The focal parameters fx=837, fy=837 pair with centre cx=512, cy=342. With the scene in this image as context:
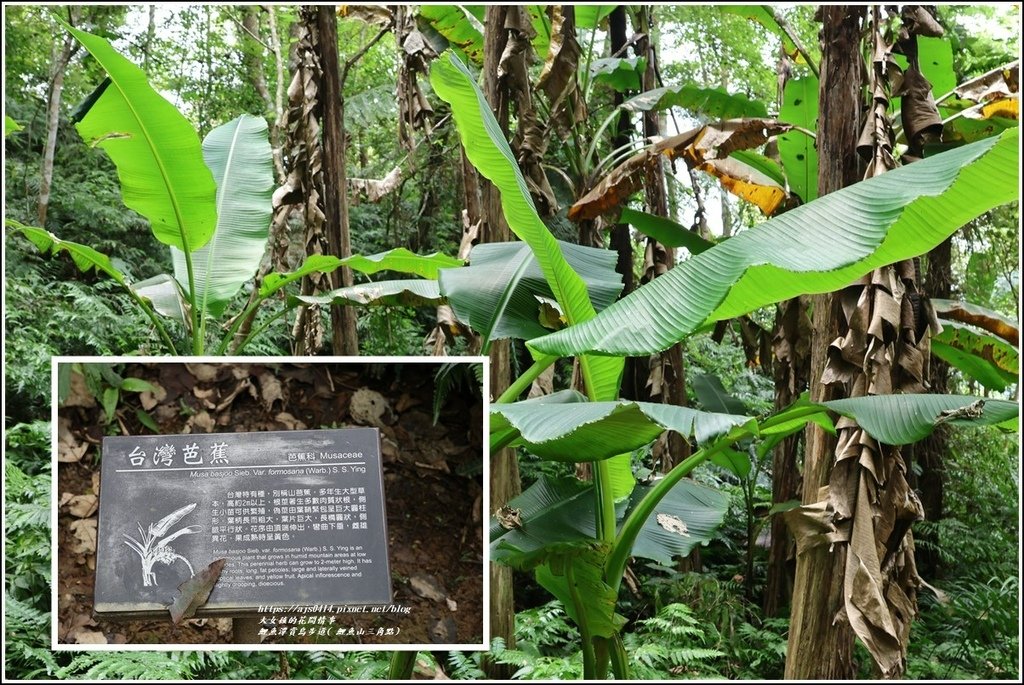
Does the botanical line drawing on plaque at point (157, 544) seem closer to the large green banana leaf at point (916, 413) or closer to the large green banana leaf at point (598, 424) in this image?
the large green banana leaf at point (598, 424)

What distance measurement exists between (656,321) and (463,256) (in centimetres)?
116

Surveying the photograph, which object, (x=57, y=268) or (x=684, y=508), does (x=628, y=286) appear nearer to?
(x=684, y=508)

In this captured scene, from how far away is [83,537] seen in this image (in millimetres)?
1466

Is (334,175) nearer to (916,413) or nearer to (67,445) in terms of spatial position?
(67,445)

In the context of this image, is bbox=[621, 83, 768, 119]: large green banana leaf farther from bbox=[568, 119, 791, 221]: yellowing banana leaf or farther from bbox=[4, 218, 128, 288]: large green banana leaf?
bbox=[4, 218, 128, 288]: large green banana leaf

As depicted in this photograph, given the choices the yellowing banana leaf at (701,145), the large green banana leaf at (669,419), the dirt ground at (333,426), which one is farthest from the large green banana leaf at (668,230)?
the dirt ground at (333,426)

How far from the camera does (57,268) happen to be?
5.27m

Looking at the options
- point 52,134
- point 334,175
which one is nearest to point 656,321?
point 334,175

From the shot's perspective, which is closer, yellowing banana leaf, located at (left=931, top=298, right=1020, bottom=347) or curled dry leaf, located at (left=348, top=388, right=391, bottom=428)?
curled dry leaf, located at (left=348, top=388, right=391, bottom=428)

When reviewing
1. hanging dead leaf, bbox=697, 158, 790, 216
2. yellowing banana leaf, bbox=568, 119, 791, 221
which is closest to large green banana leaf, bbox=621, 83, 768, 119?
hanging dead leaf, bbox=697, 158, 790, 216

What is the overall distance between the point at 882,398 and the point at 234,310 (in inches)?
205

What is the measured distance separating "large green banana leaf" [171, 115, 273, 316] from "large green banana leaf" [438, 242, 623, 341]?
91cm

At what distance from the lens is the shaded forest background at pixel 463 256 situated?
98.3 inches

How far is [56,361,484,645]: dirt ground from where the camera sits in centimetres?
145
